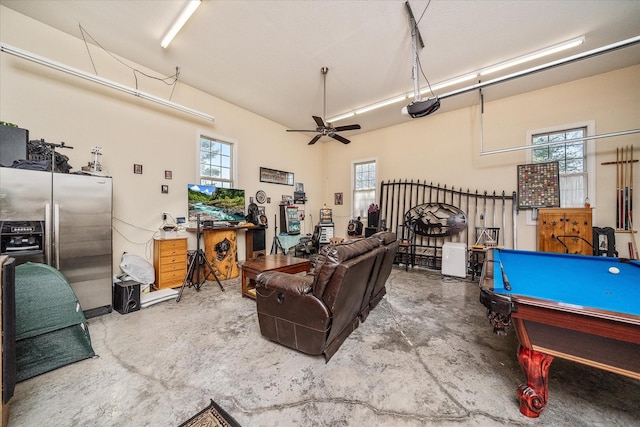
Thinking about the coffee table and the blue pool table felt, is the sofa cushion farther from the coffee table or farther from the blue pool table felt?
the coffee table

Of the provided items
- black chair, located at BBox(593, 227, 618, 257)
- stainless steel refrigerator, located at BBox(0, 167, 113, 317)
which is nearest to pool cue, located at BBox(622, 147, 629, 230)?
black chair, located at BBox(593, 227, 618, 257)

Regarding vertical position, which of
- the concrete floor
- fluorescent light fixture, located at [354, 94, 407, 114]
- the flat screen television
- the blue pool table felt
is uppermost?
fluorescent light fixture, located at [354, 94, 407, 114]

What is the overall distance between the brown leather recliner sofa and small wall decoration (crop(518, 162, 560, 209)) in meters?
4.17

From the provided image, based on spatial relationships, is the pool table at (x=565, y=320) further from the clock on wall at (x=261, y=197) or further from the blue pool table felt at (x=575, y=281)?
the clock on wall at (x=261, y=197)

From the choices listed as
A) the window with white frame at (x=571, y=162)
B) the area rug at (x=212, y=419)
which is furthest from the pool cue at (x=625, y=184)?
the area rug at (x=212, y=419)

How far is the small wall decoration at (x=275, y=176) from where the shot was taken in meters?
5.92

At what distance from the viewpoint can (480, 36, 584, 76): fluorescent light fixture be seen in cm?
322

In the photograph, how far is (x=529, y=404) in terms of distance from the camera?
1.41 metres

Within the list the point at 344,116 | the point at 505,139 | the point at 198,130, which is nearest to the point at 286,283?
the point at 198,130

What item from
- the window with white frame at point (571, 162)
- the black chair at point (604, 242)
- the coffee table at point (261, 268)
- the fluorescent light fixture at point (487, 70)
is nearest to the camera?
the coffee table at point (261, 268)

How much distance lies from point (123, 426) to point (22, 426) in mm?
623

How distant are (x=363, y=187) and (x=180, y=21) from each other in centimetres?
543

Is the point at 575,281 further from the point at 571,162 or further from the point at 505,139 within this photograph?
the point at 505,139

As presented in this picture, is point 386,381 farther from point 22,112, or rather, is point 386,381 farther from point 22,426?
point 22,112
